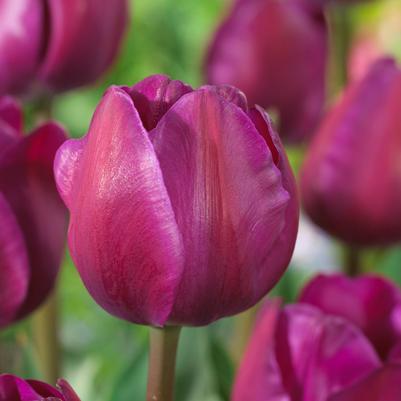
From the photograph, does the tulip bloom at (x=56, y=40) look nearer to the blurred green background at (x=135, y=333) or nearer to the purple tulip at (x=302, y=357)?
the blurred green background at (x=135, y=333)

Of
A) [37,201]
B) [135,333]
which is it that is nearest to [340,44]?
[135,333]

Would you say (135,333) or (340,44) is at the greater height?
(340,44)

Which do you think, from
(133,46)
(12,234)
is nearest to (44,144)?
(12,234)

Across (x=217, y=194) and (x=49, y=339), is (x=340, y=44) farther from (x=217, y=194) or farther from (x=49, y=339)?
(x=217, y=194)

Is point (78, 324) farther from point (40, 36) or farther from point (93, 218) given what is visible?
point (93, 218)

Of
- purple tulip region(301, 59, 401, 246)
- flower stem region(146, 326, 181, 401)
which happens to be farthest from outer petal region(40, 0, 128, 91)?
flower stem region(146, 326, 181, 401)

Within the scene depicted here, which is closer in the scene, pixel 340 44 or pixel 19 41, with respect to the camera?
pixel 19 41
